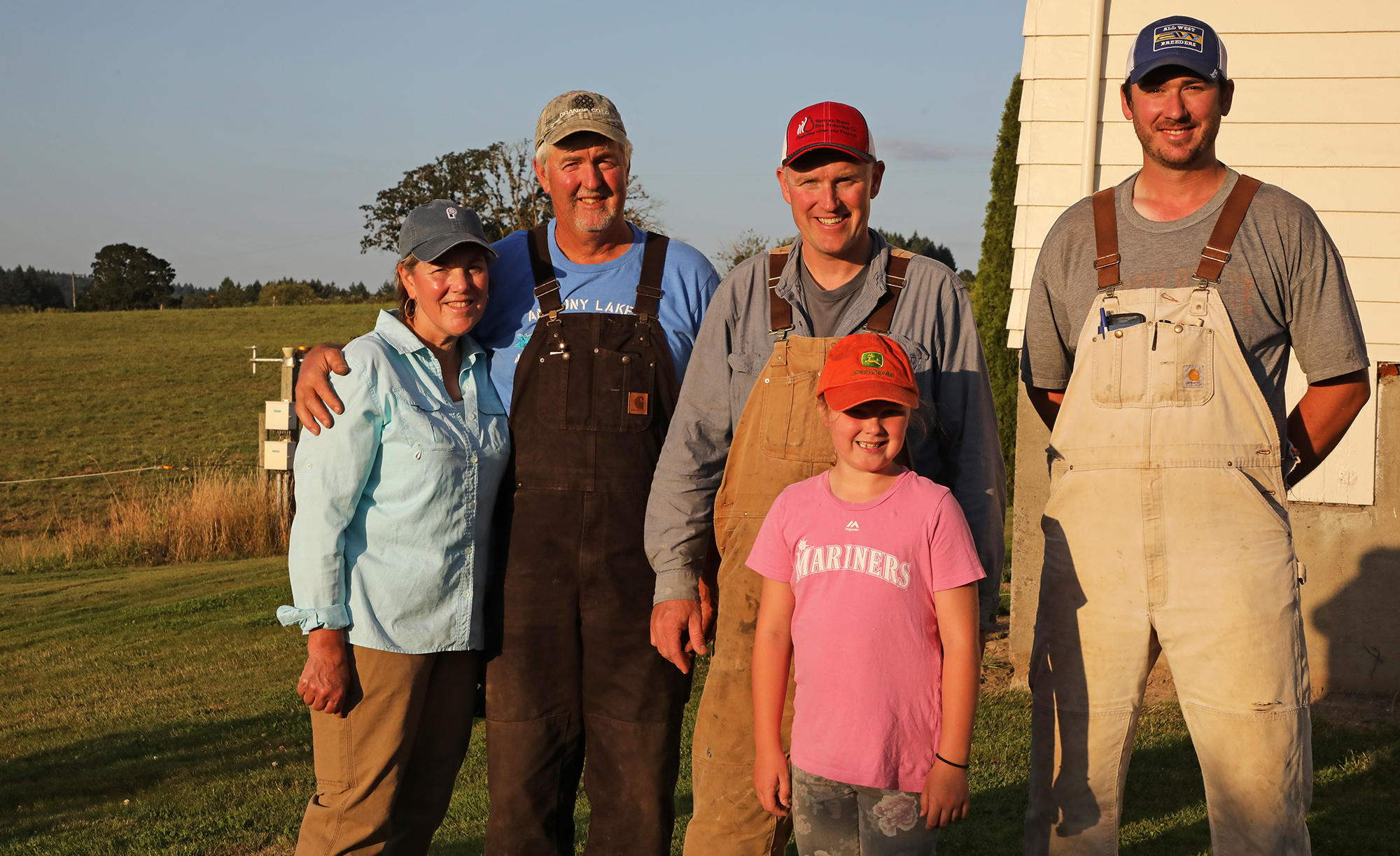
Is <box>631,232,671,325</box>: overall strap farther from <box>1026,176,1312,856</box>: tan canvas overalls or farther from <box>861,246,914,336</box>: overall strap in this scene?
<box>1026,176,1312,856</box>: tan canvas overalls

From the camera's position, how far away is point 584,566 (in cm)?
327

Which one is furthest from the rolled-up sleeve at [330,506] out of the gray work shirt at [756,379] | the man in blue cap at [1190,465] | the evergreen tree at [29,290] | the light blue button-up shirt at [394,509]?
the evergreen tree at [29,290]

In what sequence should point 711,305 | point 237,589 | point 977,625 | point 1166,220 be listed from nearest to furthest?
point 977,625 < point 1166,220 < point 711,305 < point 237,589

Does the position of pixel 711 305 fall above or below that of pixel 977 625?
above

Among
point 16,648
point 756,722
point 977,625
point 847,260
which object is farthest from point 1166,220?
point 16,648

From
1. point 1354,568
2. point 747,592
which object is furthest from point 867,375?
point 1354,568

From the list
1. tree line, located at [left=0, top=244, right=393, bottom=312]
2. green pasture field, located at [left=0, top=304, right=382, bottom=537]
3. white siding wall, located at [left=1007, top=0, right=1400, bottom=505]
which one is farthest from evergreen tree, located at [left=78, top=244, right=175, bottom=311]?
white siding wall, located at [left=1007, top=0, right=1400, bottom=505]

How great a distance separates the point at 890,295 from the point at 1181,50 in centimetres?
90

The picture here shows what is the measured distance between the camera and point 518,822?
3.27 metres

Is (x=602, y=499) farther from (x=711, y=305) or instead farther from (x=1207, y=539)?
(x=1207, y=539)

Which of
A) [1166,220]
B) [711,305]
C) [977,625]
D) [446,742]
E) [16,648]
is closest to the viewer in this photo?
[977,625]

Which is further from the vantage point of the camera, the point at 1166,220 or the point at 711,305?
the point at 711,305

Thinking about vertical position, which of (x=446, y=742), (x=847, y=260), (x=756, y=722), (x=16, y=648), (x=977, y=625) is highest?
(x=847, y=260)

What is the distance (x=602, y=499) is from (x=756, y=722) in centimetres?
89
